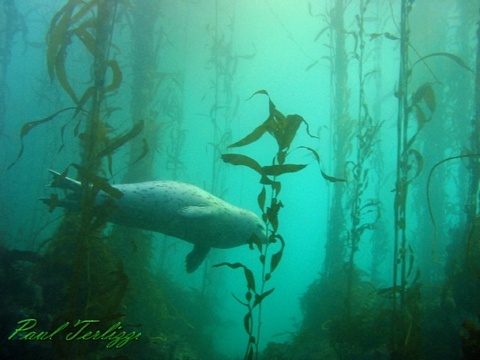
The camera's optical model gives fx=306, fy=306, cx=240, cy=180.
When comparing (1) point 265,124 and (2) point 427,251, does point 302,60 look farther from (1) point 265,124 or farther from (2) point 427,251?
(1) point 265,124

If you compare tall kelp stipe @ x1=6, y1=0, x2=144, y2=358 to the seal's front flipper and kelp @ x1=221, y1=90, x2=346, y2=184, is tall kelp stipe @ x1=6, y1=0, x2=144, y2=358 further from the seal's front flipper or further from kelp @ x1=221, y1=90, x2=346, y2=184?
the seal's front flipper

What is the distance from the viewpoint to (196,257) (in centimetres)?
553

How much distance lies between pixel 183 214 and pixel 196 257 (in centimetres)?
112

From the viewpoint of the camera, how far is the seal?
4.57 m

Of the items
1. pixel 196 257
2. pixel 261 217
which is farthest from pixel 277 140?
pixel 196 257

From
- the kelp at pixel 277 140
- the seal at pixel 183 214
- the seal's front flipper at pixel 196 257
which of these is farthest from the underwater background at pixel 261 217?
the seal's front flipper at pixel 196 257

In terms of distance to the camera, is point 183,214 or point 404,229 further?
point 183,214

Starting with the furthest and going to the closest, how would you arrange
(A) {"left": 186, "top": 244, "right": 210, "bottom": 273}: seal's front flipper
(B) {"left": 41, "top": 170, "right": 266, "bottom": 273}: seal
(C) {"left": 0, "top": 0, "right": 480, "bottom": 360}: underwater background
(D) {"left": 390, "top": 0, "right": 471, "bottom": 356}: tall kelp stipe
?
(A) {"left": 186, "top": 244, "right": 210, "bottom": 273}: seal's front flipper → (B) {"left": 41, "top": 170, "right": 266, "bottom": 273}: seal → (D) {"left": 390, "top": 0, "right": 471, "bottom": 356}: tall kelp stipe → (C) {"left": 0, "top": 0, "right": 480, "bottom": 360}: underwater background

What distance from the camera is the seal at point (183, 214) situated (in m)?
4.57
